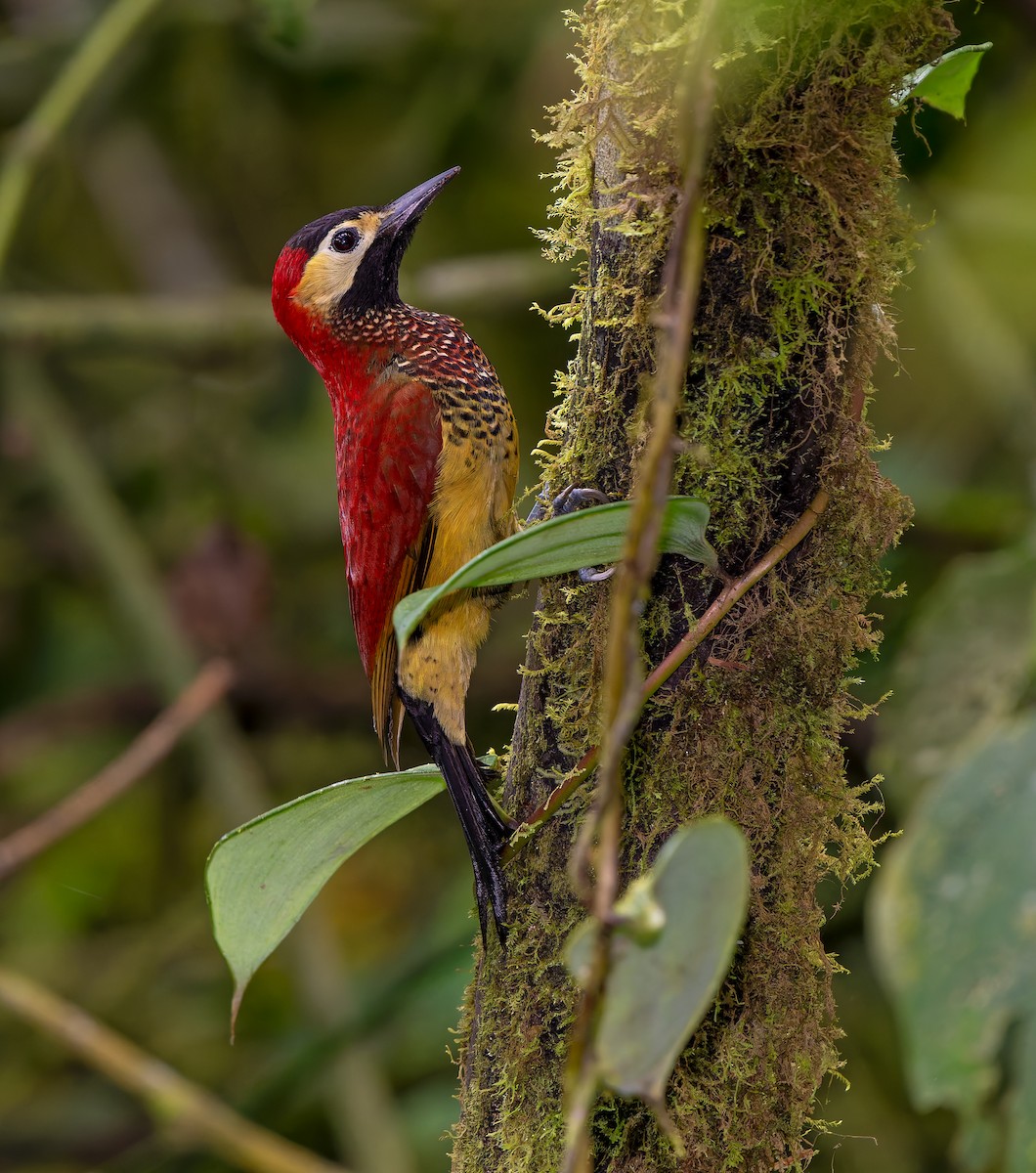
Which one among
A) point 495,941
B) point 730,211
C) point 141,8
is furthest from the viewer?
point 141,8

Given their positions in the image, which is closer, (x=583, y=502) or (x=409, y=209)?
(x=583, y=502)

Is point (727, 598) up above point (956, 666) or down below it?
above

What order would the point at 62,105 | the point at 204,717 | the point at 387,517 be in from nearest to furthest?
the point at 387,517, the point at 62,105, the point at 204,717

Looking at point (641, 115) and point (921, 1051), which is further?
point (641, 115)

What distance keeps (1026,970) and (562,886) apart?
1.90 feet

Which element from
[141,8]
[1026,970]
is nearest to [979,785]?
[1026,970]

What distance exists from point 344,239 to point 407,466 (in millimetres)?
539

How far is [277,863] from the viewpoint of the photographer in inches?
57.3

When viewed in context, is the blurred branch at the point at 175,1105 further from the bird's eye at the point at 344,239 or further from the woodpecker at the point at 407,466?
the bird's eye at the point at 344,239

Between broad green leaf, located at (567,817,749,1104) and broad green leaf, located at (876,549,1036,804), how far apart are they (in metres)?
1.07

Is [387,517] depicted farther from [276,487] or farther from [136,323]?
[276,487]

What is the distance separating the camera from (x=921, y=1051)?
1008 millimetres

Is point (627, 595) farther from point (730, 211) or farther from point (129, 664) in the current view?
→ point (129, 664)

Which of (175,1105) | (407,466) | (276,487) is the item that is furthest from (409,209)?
(276,487)
